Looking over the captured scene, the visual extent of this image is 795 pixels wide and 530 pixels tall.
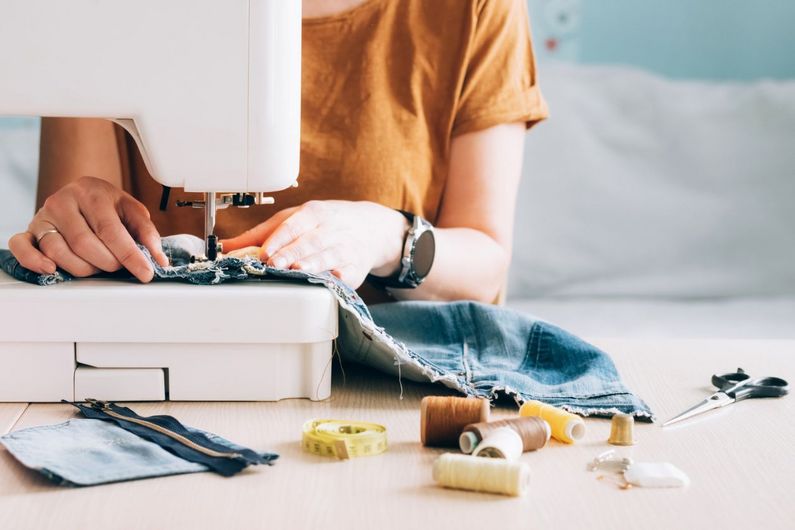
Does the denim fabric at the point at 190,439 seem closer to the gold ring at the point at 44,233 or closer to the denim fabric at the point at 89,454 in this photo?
the denim fabric at the point at 89,454

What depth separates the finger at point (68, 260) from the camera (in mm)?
1143

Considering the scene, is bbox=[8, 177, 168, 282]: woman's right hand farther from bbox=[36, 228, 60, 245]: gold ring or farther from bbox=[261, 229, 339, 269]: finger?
bbox=[261, 229, 339, 269]: finger

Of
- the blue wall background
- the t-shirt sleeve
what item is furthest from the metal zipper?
the blue wall background

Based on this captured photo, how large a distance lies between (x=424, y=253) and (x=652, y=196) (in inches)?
53.6

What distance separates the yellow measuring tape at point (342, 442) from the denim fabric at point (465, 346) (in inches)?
7.5

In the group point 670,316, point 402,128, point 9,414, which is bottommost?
point 670,316

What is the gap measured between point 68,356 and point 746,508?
690mm

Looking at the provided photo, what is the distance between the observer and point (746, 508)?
0.79 metres

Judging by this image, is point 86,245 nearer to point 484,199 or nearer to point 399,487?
point 399,487

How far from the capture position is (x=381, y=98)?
69.9 inches

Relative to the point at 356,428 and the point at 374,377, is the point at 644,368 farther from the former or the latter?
the point at 356,428

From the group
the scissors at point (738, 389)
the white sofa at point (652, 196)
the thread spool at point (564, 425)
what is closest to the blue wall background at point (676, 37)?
the white sofa at point (652, 196)

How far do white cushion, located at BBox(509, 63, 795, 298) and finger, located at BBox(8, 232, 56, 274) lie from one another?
1.70 m

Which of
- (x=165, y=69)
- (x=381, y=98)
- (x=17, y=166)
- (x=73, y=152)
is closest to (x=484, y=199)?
(x=381, y=98)
